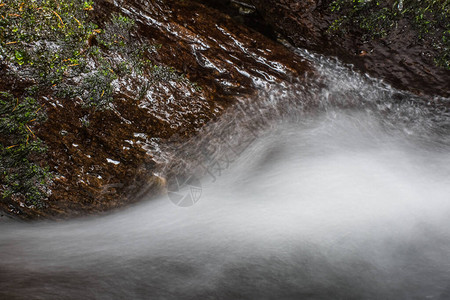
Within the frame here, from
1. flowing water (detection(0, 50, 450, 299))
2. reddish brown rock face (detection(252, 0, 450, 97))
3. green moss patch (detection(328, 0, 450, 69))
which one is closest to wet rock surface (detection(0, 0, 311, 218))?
flowing water (detection(0, 50, 450, 299))

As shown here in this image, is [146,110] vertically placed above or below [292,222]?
above

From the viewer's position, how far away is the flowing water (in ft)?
9.91

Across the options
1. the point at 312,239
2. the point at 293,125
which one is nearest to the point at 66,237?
the point at 312,239

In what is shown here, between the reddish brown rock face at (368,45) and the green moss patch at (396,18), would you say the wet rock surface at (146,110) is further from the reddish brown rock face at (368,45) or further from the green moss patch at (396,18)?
the green moss patch at (396,18)

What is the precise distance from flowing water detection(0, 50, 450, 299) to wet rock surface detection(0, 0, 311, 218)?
27 centimetres

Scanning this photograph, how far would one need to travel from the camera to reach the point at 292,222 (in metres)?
3.84

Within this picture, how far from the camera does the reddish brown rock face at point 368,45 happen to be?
4238mm

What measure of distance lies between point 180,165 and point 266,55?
2.18 m

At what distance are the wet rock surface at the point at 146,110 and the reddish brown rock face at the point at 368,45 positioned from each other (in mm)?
741

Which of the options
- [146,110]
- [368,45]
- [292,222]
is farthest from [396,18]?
[146,110]

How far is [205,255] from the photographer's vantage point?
341 cm

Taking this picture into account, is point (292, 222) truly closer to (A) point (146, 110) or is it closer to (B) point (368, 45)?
(A) point (146, 110)

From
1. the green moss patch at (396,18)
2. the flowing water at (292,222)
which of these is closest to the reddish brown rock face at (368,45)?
the green moss patch at (396,18)

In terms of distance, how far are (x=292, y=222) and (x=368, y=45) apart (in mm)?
3004
